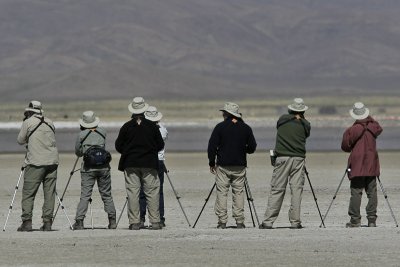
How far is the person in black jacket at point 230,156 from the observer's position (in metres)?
16.0

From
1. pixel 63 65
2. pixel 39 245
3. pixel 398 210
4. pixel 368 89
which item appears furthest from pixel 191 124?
pixel 63 65

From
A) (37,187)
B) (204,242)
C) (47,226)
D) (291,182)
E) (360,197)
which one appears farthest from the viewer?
(360,197)

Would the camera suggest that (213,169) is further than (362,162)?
No

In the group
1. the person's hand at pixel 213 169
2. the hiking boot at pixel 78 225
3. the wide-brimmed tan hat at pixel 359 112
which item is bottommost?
the hiking boot at pixel 78 225

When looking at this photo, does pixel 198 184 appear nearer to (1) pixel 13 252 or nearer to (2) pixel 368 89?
(1) pixel 13 252

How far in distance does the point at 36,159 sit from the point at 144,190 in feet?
4.66

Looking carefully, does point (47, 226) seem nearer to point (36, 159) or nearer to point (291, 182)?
point (36, 159)

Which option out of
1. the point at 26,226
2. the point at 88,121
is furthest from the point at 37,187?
the point at 88,121

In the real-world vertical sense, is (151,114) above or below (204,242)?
above

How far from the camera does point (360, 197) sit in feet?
53.5

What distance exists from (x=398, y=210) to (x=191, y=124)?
203 feet

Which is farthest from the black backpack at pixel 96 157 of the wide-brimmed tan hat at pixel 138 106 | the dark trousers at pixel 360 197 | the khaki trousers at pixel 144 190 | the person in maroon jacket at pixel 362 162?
the dark trousers at pixel 360 197

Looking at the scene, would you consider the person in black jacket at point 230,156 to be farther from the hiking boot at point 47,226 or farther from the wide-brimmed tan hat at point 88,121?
the hiking boot at point 47,226

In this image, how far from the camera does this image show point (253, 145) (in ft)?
52.9
